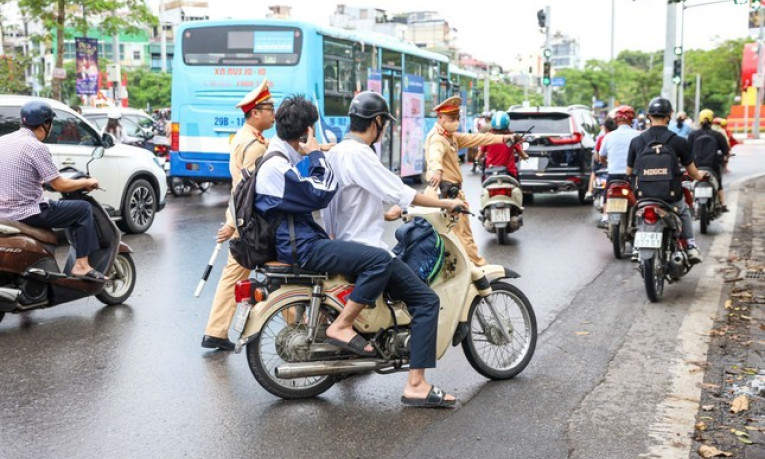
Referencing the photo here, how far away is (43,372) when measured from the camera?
603 cm

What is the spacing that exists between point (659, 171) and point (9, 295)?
18.2 feet

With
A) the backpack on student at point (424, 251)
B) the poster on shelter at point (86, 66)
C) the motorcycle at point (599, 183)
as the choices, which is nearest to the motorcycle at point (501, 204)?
the motorcycle at point (599, 183)

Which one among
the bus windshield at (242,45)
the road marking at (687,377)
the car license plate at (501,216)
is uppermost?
the bus windshield at (242,45)

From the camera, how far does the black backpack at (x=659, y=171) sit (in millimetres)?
8211

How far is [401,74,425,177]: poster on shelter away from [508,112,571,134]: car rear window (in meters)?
4.93

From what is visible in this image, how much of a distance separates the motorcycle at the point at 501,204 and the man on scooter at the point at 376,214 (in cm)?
646

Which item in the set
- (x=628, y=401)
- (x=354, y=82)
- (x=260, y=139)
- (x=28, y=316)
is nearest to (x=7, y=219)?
(x=28, y=316)

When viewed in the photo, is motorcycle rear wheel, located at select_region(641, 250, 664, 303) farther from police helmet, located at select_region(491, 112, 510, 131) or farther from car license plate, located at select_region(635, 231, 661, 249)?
police helmet, located at select_region(491, 112, 510, 131)

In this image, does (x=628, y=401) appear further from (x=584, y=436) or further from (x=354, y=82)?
(x=354, y=82)

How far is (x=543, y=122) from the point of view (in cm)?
1598

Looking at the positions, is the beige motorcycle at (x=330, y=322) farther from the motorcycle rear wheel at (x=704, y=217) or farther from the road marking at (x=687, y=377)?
the motorcycle rear wheel at (x=704, y=217)

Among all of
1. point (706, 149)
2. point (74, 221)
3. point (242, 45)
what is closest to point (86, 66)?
point (242, 45)

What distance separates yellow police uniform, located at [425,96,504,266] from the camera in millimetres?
8609

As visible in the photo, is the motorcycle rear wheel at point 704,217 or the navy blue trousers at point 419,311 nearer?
the navy blue trousers at point 419,311
